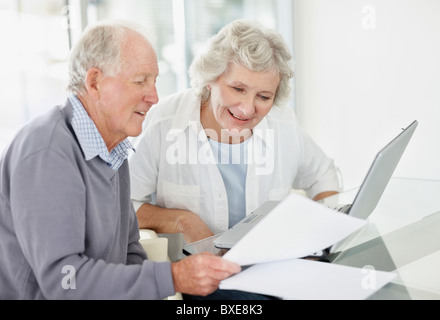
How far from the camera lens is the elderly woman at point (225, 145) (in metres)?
1.67

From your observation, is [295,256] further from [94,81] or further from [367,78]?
[367,78]

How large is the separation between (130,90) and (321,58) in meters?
2.90

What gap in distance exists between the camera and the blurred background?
3105 mm

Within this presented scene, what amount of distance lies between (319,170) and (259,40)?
60 cm

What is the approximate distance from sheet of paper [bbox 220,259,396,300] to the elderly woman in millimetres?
594

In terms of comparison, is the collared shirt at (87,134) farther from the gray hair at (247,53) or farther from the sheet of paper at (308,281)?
the gray hair at (247,53)

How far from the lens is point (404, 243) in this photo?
54.7 inches

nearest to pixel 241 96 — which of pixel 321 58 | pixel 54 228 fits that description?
pixel 54 228

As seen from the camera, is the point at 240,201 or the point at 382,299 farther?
the point at 240,201

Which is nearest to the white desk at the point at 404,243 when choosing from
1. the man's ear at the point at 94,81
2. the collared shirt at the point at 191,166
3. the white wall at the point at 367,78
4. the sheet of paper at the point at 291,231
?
the sheet of paper at the point at 291,231

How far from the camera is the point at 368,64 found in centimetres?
343

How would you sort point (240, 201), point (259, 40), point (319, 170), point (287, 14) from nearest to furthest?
point (259, 40) → point (240, 201) → point (319, 170) → point (287, 14)
